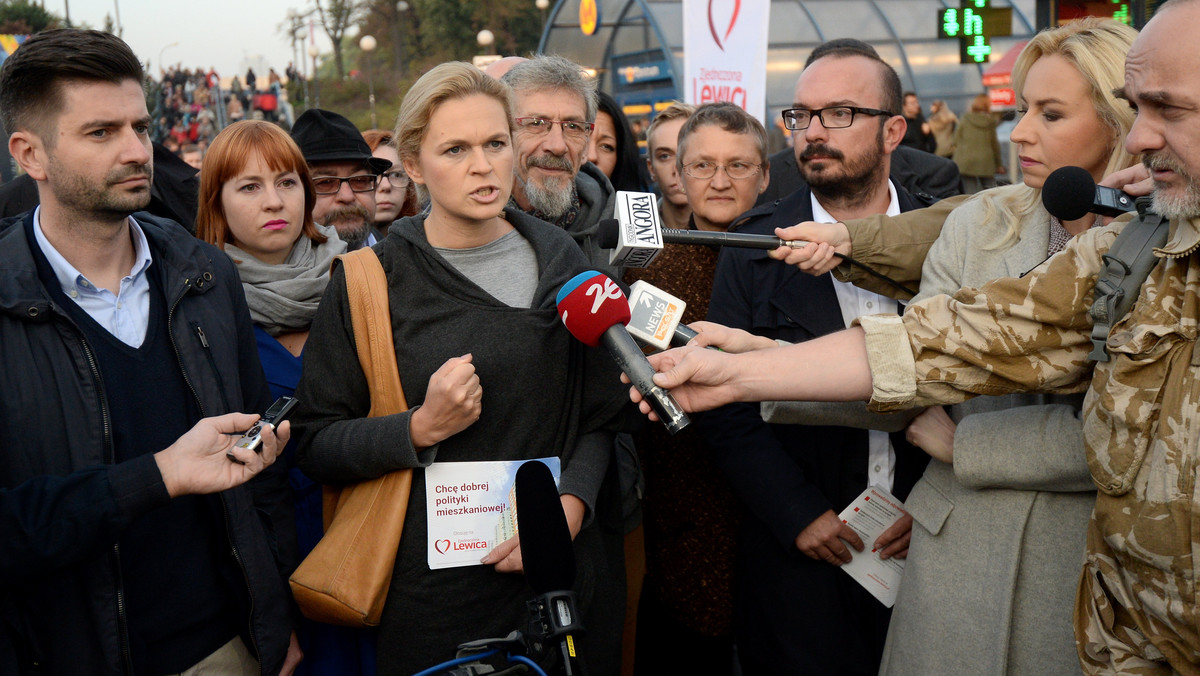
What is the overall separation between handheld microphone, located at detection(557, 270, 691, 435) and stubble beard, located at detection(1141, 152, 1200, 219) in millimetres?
1028

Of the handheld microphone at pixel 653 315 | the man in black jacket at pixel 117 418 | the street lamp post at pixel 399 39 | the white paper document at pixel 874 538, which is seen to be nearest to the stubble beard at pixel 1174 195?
the handheld microphone at pixel 653 315

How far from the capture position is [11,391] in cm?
232

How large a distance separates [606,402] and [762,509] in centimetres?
69

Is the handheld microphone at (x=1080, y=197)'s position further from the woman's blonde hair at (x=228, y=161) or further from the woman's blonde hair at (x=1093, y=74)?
the woman's blonde hair at (x=228, y=161)

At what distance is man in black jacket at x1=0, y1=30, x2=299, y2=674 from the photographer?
2283 mm

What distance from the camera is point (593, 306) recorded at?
2.12 metres

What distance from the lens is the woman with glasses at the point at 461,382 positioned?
8.50 feet

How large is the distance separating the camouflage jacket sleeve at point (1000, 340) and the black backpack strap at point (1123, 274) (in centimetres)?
11

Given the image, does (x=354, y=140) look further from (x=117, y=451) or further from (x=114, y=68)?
(x=117, y=451)

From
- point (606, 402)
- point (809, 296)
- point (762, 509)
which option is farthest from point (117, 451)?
point (809, 296)

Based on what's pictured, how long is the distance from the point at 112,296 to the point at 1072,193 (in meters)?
2.43

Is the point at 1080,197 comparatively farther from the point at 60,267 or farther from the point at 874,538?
the point at 60,267

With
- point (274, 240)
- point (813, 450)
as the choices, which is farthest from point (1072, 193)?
point (274, 240)

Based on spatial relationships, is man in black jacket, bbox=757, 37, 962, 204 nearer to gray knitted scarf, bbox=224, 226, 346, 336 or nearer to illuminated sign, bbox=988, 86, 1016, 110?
gray knitted scarf, bbox=224, 226, 346, 336
